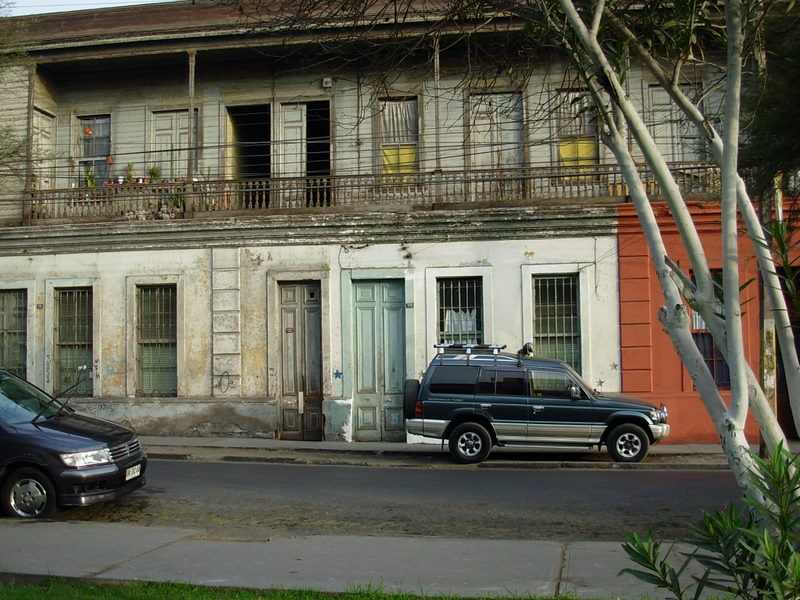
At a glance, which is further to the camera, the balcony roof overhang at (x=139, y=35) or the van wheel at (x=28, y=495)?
the balcony roof overhang at (x=139, y=35)

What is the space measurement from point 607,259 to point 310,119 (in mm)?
7732

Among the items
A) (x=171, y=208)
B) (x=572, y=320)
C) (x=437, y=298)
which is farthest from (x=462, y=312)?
(x=171, y=208)

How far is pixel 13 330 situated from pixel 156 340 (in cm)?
370

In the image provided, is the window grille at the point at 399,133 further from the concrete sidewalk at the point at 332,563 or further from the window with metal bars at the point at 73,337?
the concrete sidewalk at the point at 332,563

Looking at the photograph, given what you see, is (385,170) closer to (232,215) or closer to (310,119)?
(310,119)

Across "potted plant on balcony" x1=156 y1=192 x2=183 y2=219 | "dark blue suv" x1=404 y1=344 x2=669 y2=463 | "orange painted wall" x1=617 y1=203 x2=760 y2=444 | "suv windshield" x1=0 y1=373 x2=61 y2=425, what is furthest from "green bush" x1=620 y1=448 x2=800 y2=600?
"potted plant on balcony" x1=156 y1=192 x2=183 y2=219

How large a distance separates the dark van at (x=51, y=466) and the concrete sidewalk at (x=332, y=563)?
32.3 inches

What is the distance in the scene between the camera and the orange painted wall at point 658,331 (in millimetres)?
16250

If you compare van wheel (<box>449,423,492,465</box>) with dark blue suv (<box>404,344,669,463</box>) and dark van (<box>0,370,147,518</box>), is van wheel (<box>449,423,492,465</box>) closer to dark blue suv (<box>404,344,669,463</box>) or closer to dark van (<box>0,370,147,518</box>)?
dark blue suv (<box>404,344,669,463</box>)

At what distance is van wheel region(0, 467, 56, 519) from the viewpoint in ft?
30.0

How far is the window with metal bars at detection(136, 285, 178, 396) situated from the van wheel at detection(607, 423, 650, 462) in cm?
975

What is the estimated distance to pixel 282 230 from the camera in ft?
58.6

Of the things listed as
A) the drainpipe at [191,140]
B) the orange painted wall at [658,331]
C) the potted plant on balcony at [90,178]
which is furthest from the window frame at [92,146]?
the orange painted wall at [658,331]

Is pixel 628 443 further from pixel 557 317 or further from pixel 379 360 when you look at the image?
pixel 379 360
